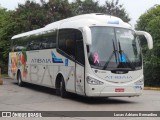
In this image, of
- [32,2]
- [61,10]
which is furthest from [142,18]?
[32,2]

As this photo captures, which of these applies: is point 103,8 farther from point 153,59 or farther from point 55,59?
point 55,59

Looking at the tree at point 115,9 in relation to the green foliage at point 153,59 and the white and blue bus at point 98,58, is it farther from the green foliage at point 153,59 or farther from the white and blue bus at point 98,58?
the white and blue bus at point 98,58

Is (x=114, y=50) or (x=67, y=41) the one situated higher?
(x=67, y=41)

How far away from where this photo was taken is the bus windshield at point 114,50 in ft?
49.5

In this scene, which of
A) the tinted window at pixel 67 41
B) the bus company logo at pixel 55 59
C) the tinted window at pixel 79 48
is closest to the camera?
the tinted window at pixel 79 48

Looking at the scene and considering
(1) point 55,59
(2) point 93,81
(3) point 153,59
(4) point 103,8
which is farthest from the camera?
(4) point 103,8

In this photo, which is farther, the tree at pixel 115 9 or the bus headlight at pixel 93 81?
the tree at pixel 115 9

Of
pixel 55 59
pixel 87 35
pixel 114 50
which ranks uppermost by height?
pixel 87 35

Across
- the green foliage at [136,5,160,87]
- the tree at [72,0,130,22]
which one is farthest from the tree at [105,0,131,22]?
the green foliage at [136,5,160,87]

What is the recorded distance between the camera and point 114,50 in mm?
15352

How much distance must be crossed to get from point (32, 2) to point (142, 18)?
11.2 metres

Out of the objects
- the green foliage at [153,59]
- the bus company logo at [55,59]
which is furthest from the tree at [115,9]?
the bus company logo at [55,59]

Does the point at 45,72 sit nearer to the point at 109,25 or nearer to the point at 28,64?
the point at 28,64

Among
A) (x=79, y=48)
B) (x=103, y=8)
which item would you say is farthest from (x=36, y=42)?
(x=103, y=8)
